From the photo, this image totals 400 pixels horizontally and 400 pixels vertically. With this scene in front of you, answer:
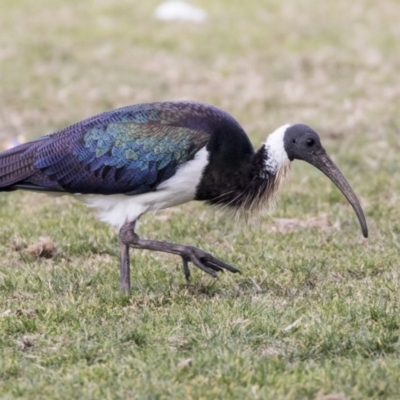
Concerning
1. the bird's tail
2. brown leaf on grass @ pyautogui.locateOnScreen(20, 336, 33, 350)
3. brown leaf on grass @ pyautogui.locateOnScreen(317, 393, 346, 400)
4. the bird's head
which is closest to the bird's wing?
the bird's tail

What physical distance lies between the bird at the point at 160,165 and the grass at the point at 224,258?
1.49ft

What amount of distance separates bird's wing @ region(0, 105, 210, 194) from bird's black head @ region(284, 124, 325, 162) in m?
0.58

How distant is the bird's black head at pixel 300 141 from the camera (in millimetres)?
6875

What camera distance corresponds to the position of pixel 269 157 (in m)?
6.87

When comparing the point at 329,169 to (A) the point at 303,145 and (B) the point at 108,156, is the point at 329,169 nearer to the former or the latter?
(A) the point at 303,145

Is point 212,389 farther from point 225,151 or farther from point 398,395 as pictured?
point 225,151

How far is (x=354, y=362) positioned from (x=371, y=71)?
11.6 meters

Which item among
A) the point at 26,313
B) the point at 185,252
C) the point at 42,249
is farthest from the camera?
the point at 42,249

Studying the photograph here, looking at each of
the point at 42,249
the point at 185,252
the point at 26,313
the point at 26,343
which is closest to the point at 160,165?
the point at 185,252

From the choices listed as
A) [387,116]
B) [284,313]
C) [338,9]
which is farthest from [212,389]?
[338,9]

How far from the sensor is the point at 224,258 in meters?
7.55

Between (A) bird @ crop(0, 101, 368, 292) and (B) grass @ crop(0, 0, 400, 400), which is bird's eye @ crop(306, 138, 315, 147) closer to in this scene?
(A) bird @ crop(0, 101, 368, 292)

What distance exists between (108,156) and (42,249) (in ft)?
3.99

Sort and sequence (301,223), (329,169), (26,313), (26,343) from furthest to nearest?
(301,223) → (329,169) → (26,313) → (26,343)
